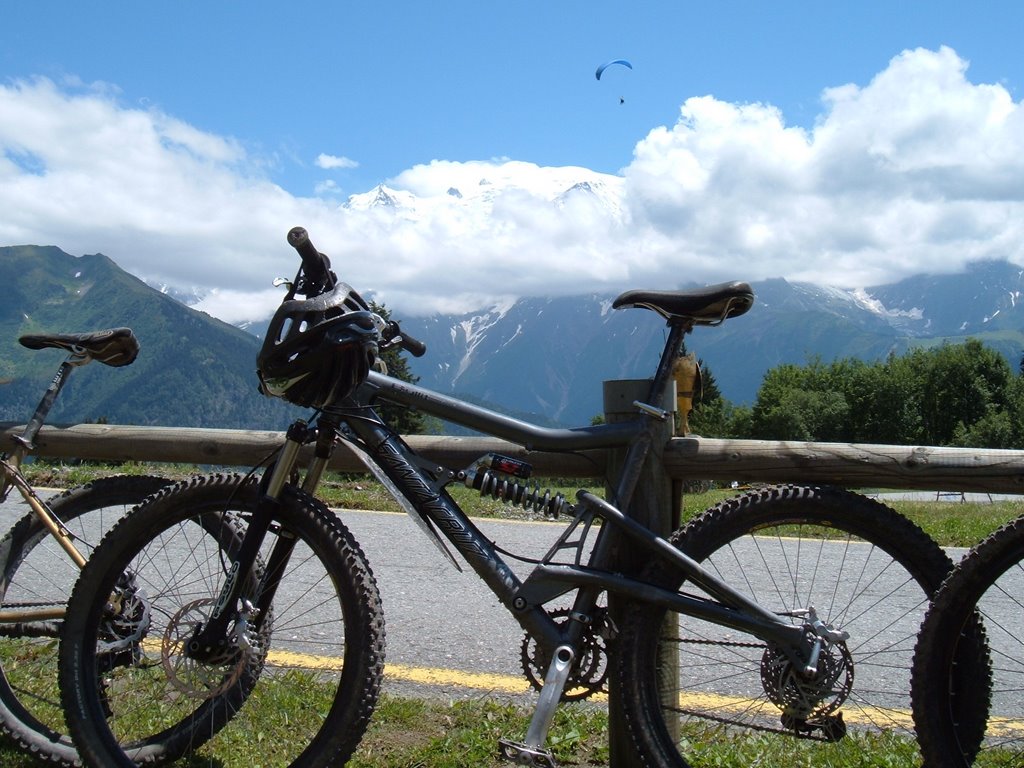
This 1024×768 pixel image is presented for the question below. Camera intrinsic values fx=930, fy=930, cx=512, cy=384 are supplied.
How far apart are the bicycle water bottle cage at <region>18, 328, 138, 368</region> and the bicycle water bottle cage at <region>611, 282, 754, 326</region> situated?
2069 mm

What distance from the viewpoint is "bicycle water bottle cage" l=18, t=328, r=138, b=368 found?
376 cm

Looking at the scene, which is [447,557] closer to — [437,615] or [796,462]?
[796,462]

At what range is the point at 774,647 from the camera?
3.02 m

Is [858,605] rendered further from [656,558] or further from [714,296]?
[714,296]

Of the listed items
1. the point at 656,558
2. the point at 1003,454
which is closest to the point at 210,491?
the point at 656,558

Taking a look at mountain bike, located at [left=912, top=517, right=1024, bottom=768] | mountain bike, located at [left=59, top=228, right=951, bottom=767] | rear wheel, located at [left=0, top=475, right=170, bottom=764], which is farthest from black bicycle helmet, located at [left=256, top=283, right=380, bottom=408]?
mountain bike, located at [left=912, top=517, right=1024, bottom=768]

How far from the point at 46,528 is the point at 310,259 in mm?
1692

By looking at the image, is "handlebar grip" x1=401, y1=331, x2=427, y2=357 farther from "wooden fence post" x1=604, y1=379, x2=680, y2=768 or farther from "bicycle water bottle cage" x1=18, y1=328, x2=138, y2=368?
"bicycle water bottle cage" x1=18, y1=328, x2=138, y2=368

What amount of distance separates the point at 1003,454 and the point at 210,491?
2703 mm

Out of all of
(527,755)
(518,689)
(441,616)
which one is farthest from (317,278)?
(441,616)

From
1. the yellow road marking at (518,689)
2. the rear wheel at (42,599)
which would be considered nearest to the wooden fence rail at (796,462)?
the yellow road marking at (518,689)

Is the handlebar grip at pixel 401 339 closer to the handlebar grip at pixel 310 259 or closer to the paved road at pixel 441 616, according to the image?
the handlebar grip at pixel 310 259

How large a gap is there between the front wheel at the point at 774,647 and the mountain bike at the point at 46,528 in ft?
6.60

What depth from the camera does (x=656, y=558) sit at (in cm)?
308
